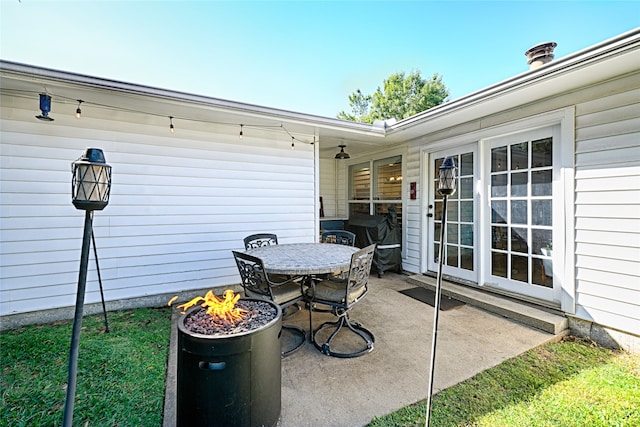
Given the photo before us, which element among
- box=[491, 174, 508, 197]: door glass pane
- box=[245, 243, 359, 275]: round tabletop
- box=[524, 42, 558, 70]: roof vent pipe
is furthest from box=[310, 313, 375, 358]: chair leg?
box=[524, 42, 558, 70]: roof vent pipe

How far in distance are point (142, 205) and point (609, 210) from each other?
16.8 ft

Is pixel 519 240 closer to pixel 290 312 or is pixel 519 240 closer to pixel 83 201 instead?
pixel 290 312

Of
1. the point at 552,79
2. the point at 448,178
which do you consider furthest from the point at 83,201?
the point at 552,79

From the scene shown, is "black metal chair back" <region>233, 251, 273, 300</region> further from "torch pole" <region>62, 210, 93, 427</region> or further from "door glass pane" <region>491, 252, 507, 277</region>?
"door glass pane" <region>491, 252, 507, 277</region>

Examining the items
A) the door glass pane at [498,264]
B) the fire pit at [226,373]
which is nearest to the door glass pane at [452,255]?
the door glass pane at [498,264]

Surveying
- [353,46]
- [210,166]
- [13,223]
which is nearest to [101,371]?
[13,223]

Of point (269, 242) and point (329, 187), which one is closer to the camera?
point (269, 242)

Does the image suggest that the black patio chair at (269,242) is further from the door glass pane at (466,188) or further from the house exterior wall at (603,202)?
the house exterior wall at (603,202)

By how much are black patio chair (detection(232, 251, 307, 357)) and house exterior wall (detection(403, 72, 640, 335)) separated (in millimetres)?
2820

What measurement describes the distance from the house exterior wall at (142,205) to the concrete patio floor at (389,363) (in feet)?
4.35

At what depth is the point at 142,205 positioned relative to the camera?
3598 millimetres

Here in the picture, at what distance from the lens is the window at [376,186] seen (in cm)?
544

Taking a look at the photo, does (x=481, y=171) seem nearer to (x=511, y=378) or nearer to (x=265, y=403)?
(x=511, y=378)

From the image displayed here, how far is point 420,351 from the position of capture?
2.50 metres
